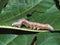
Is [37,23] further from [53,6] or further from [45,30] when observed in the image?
[53,6]

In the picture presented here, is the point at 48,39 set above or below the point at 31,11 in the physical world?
below

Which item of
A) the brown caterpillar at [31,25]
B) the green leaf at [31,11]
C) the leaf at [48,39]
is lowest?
the leaf at [48,39]

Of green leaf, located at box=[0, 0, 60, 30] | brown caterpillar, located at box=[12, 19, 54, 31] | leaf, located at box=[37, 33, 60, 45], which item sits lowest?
leaf, located at box=[37, 33, 60, 45]

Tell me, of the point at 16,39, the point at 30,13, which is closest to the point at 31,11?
the point at 30,13

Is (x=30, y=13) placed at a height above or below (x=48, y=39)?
above

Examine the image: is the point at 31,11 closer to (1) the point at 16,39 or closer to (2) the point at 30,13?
(2) the point at 30,13

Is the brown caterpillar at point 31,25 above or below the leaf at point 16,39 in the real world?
above

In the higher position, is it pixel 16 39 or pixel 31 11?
pixel 31 11

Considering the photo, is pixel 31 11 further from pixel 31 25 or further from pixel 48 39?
pixel 48 39
